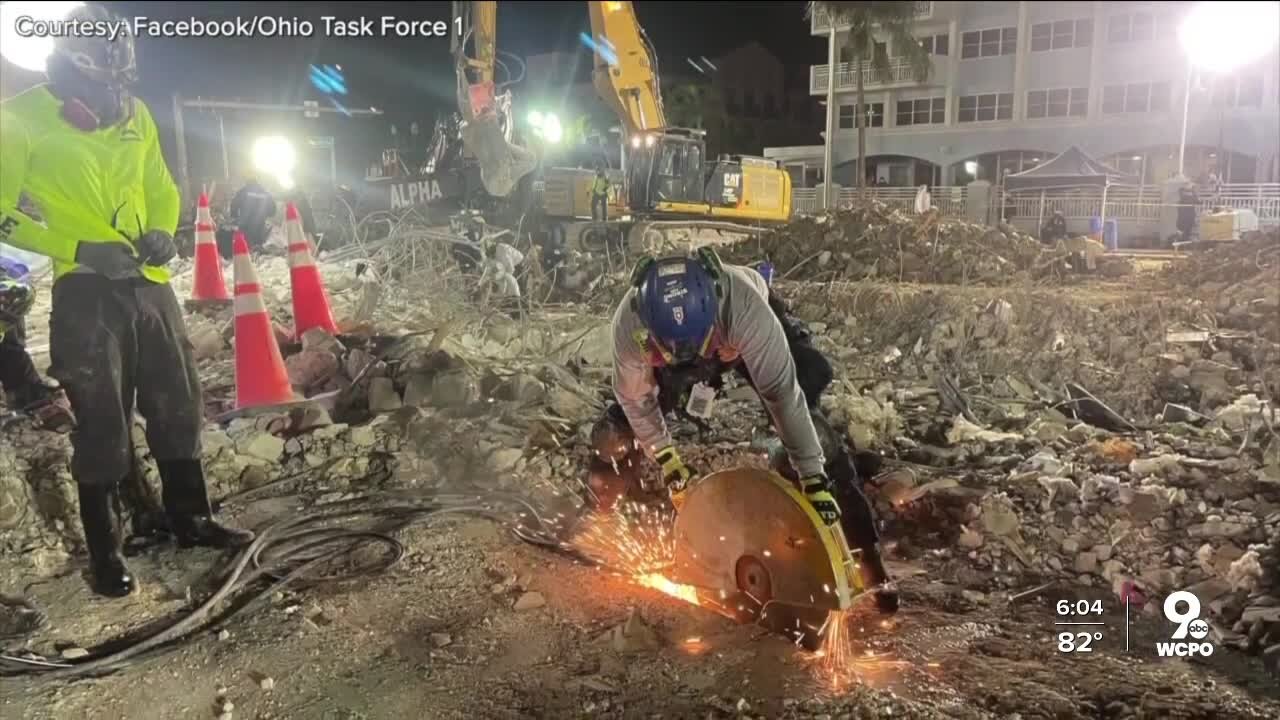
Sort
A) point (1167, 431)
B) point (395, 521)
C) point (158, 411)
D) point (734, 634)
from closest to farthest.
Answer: point (734, 634) < point (158, 411) < point (395, 521) < point (1167, 431)

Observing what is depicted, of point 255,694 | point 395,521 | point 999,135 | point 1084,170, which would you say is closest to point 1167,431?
point 395,521

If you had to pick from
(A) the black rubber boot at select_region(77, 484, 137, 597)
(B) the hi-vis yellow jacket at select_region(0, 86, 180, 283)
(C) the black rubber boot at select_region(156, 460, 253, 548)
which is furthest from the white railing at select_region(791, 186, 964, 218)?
(A) the black rubber boot at select_region(77, 484, 137, 597)

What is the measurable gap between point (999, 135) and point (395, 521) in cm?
2144

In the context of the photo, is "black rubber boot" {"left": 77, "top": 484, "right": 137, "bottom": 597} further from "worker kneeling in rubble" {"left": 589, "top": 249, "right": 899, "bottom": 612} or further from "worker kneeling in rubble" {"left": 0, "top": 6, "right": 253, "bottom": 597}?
"worker kneeling in rubble" {"left": 589, "top": 249, "right": 899, "bottom": 612}

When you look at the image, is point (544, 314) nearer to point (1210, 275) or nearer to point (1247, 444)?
point (1247, 444)

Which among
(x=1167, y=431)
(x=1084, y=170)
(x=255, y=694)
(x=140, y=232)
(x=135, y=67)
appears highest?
(x=1084, y=170)

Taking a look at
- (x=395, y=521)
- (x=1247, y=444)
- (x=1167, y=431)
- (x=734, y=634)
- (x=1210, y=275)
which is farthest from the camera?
(x=1210, y=275)

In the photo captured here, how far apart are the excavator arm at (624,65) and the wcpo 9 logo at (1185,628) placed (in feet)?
31.8

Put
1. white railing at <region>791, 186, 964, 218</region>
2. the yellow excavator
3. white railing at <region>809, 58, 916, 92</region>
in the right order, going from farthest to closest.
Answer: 1. white railing at <region>791, 186, 964, 218</region>
2. white railing at <region>809, 58, 916, 92</region>
3. the yellow excavator

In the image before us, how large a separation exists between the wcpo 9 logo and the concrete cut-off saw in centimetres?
111

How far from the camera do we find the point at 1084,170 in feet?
66.0

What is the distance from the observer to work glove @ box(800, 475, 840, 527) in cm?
299

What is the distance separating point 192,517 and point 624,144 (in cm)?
927

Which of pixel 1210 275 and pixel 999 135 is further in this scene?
pixel 999 135
